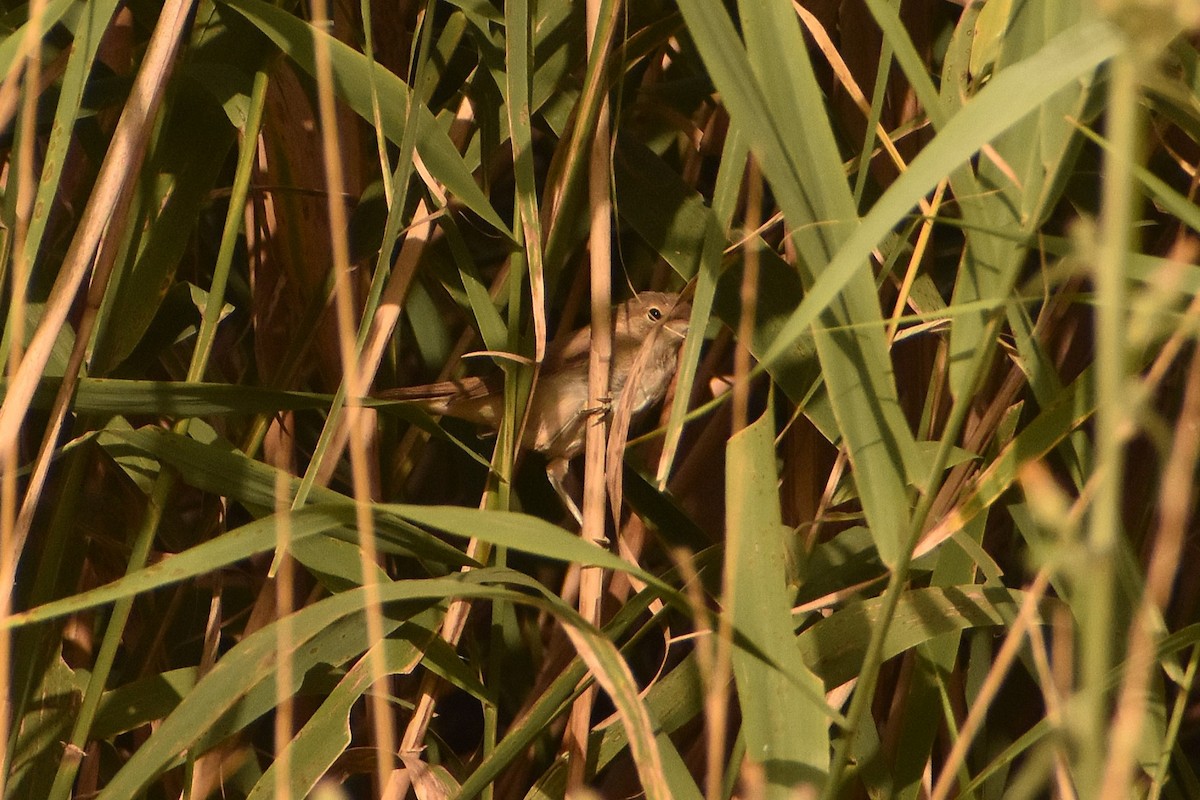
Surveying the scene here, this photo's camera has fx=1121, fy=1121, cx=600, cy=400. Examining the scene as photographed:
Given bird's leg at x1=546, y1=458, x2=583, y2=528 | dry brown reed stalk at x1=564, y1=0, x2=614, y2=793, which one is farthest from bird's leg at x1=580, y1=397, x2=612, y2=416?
bird's leg at x1=546, y1=458, x2=583, y2=528

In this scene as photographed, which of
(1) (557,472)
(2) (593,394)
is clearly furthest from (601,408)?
(1) (557,472)

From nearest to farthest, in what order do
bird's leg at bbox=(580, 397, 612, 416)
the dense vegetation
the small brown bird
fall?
the dense vegetation
bird's leg at bbox=(580, 397, 612, 416)
the small brown bird

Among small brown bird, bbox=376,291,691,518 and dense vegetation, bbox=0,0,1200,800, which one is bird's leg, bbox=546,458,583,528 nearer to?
small brown bird, bbox=376,291,691,518

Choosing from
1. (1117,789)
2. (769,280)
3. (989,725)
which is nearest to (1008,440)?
(769,280)

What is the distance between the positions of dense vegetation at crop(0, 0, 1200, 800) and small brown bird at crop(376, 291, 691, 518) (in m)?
0.05

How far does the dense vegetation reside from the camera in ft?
3.10

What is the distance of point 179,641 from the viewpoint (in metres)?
1.55

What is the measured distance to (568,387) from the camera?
2021mm

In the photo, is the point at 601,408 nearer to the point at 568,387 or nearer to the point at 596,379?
the point at 596,379

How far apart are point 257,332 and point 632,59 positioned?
61cm

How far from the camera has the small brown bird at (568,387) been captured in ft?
5.44

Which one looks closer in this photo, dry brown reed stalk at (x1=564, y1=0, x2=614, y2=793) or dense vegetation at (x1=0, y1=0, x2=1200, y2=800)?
dense vegetation at (x1=0, y1=0, x2=1200, y2=800)

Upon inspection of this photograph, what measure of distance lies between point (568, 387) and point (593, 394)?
58 centimetres

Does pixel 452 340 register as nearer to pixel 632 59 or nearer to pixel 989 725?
pixel 632 59
